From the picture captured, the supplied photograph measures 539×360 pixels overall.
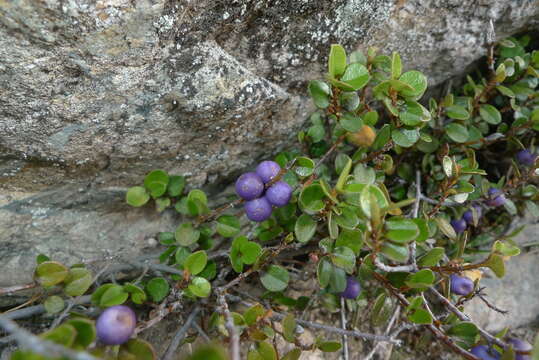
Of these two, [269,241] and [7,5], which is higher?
[7,5]

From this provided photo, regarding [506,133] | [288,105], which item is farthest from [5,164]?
[506,133]

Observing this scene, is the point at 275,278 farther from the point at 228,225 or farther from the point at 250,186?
the point at 250,186

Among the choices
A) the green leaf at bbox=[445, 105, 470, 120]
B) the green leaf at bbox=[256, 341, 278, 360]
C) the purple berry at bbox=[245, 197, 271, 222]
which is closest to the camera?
the green leaf at bbox=[256, 341, 278, 360]

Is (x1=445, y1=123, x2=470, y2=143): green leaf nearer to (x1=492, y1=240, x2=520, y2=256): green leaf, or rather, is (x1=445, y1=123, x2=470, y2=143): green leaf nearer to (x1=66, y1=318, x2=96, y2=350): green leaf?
(x1=492, y1=240, x2=520, y2=256): green leaf

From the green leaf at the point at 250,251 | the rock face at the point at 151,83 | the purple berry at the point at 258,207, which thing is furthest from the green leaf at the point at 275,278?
the rock face at the point at 151,83

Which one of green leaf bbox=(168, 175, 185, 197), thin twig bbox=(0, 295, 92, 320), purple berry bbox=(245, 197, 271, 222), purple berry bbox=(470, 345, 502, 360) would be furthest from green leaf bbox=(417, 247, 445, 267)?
thin twig bbox=(0, 295, 92, 320)

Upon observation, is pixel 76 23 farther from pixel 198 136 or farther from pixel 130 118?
pixel 198 136

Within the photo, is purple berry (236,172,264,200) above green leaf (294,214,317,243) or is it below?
above
